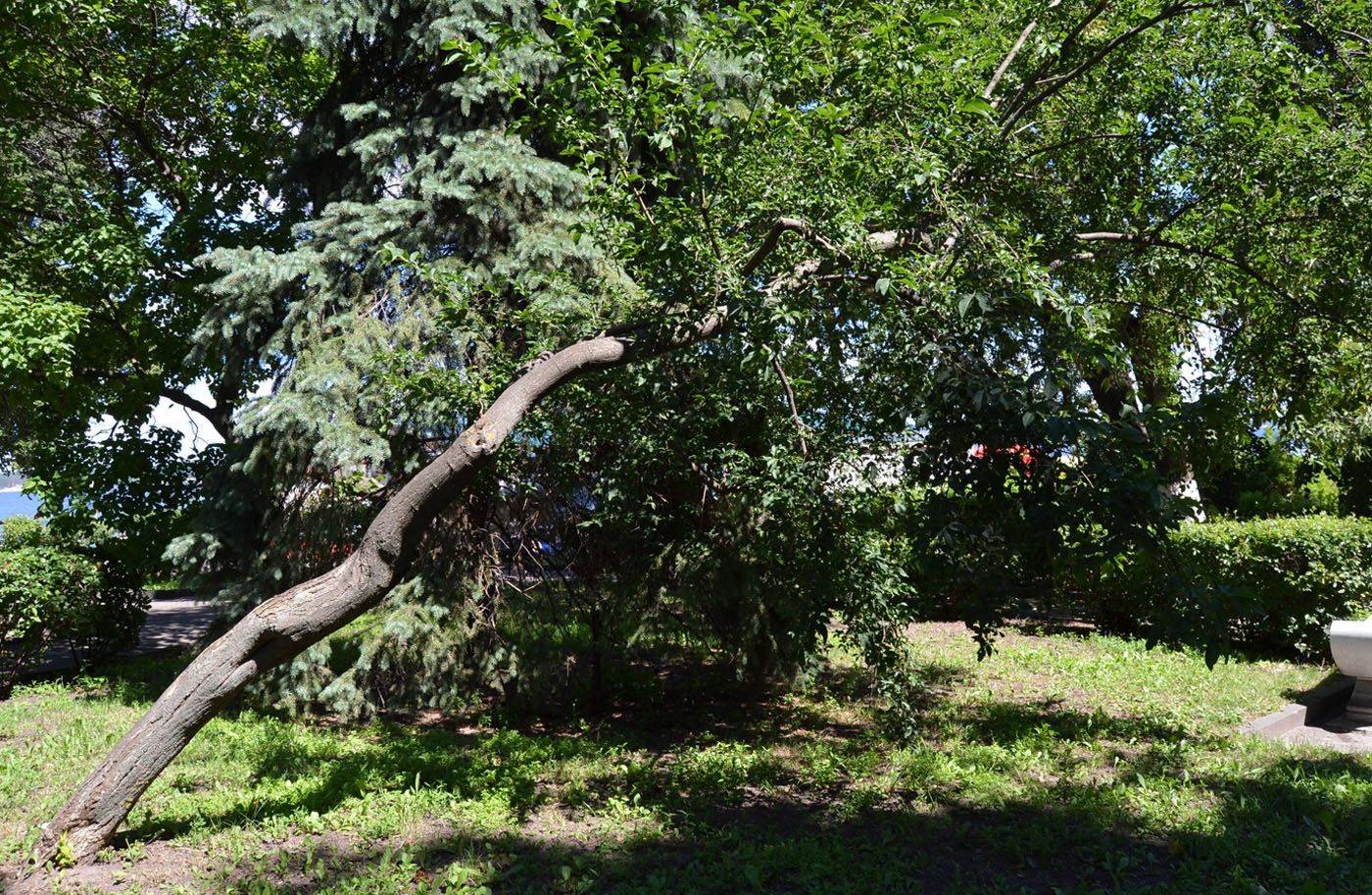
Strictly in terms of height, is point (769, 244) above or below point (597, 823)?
above

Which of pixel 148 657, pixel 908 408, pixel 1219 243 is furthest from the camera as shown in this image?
pixel 148 657

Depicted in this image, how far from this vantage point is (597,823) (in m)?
5.28

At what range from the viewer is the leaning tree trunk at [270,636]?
15.4 feet

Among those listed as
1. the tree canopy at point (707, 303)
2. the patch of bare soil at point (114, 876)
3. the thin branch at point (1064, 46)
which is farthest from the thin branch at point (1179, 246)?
the patch of bare soil at point (114, 876)

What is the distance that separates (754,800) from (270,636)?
10.3ft

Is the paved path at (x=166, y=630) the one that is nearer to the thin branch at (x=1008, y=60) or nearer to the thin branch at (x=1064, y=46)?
the thin branch at (x=1008, y=60)

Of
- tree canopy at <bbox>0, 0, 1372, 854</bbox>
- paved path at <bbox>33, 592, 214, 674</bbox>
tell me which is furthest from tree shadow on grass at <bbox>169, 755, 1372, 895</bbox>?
paved path at <bbox>33, 592, 214, 674</bbox>

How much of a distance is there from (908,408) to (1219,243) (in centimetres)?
420

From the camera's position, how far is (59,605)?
9.59 meters

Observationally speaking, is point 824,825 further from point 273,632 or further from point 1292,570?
point 1292,570

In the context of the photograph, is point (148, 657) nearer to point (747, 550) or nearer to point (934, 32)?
point (747, 550)

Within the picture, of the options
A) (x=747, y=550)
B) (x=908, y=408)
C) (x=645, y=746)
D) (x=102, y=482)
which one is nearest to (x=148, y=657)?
(x=102, y=482)

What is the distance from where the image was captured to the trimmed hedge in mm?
9211

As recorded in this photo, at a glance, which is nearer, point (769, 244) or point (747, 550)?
point (769, 244)
